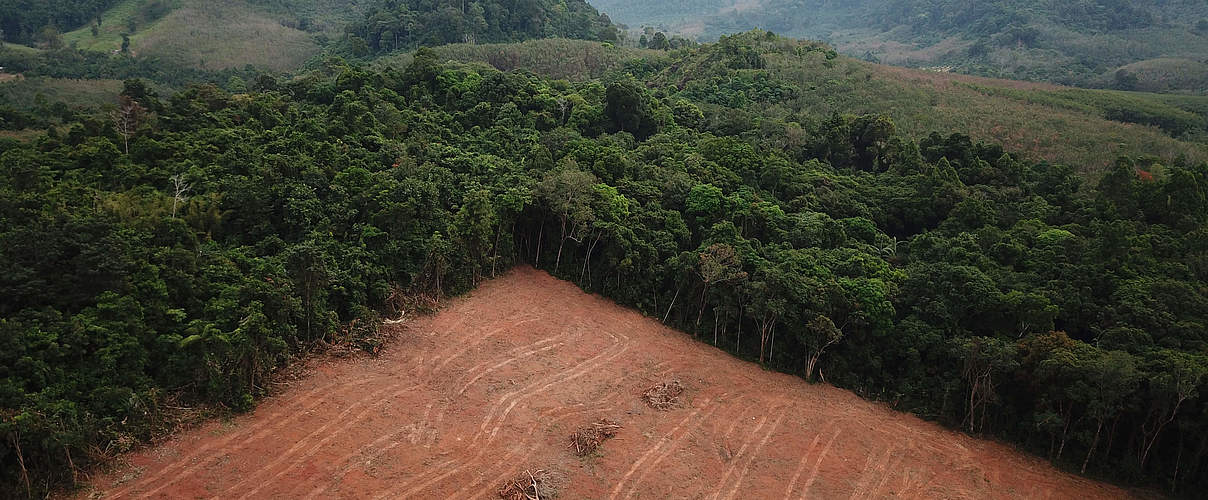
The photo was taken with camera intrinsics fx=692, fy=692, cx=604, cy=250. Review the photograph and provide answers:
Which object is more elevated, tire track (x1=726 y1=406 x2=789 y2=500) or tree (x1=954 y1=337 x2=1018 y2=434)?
tree (x1=954 y1=337 x2=1018 y2=434)

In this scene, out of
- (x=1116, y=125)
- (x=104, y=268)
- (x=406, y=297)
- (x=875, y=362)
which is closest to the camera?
(x=104, y=268)

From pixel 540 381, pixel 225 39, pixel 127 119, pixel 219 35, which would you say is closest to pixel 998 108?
pixel 540 381

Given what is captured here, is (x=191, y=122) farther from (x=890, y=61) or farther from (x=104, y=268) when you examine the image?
(x=890, y=61)

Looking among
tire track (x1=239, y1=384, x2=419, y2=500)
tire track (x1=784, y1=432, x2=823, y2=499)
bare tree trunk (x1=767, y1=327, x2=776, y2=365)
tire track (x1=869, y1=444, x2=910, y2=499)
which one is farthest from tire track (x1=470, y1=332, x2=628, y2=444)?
tire track (x1=869, y1=444, x2=910, y2=499)

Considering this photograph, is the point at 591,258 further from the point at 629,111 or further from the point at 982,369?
the point at 629,111

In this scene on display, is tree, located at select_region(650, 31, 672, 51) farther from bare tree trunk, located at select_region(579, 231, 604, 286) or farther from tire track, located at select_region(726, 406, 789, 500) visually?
tire track, located at select_region(726, 406, 789, 500)

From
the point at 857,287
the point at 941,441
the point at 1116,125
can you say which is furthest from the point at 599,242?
the point at 1116,125
